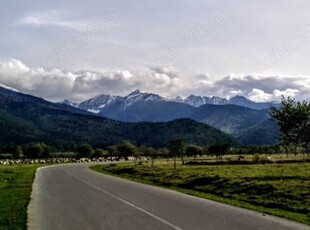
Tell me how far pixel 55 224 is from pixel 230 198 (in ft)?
44.9

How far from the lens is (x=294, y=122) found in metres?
52.5

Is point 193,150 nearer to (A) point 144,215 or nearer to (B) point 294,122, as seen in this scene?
(B) point 294,122

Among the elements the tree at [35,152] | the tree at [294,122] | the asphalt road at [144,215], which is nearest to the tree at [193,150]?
the tree at [35,152]

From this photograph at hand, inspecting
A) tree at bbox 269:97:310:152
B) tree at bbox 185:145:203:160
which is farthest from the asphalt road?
tree at bbox 185:145:203:160

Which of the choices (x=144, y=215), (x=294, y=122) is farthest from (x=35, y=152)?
(x=144, y=215)

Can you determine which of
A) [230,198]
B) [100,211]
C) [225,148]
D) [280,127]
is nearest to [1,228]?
[100,211]

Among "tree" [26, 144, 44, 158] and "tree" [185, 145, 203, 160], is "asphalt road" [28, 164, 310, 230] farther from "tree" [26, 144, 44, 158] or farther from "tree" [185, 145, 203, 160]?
"tree" [26, 144, 44, 158]

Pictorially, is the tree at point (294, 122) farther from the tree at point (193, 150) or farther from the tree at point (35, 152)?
the tree at point (35, 152)

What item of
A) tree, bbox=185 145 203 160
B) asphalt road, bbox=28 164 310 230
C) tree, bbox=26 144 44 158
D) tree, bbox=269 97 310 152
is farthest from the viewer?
tree, bbox=26 144 44 158

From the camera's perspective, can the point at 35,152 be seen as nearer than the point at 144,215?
No

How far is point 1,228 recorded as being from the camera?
17844 millimetres

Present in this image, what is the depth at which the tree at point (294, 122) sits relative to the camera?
171ft

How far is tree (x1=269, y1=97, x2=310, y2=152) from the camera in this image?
52000mm

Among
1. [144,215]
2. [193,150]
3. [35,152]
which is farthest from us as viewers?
[35,152]
